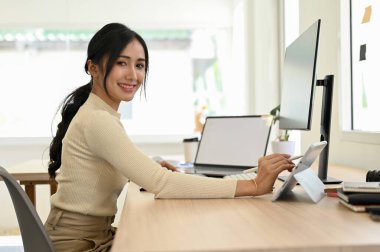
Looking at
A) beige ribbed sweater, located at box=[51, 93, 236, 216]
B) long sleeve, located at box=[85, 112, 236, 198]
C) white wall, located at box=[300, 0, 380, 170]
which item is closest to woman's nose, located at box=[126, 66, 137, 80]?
beige ribbed sweater, located at box=[51, 93, 236, 216]

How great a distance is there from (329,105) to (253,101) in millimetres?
2702

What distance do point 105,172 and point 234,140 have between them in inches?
34.8

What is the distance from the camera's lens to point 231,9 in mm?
4887

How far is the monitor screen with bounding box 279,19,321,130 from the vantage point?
59.5 inches

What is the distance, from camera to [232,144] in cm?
226

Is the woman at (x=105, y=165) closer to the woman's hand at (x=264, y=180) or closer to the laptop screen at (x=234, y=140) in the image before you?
the woman's hand at (x=264, y=180)

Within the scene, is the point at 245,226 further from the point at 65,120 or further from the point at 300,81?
the point at 65,120

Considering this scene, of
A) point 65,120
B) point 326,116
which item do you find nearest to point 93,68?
point 65,120

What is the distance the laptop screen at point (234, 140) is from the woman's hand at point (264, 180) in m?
0.75

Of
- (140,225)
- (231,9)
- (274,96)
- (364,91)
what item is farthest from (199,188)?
(231,9)

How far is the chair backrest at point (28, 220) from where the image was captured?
1.13 meters

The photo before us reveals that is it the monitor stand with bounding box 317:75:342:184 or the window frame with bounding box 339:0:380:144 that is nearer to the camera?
the monitor stand with bounding box 317:75:342:184

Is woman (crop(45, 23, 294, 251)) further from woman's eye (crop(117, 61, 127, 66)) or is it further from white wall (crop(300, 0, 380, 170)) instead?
white wall (crop(300, 0, 380, 170))

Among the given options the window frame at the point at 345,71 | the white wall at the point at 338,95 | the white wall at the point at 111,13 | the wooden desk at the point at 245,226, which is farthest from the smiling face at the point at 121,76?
the white wall at the point at 111,13
